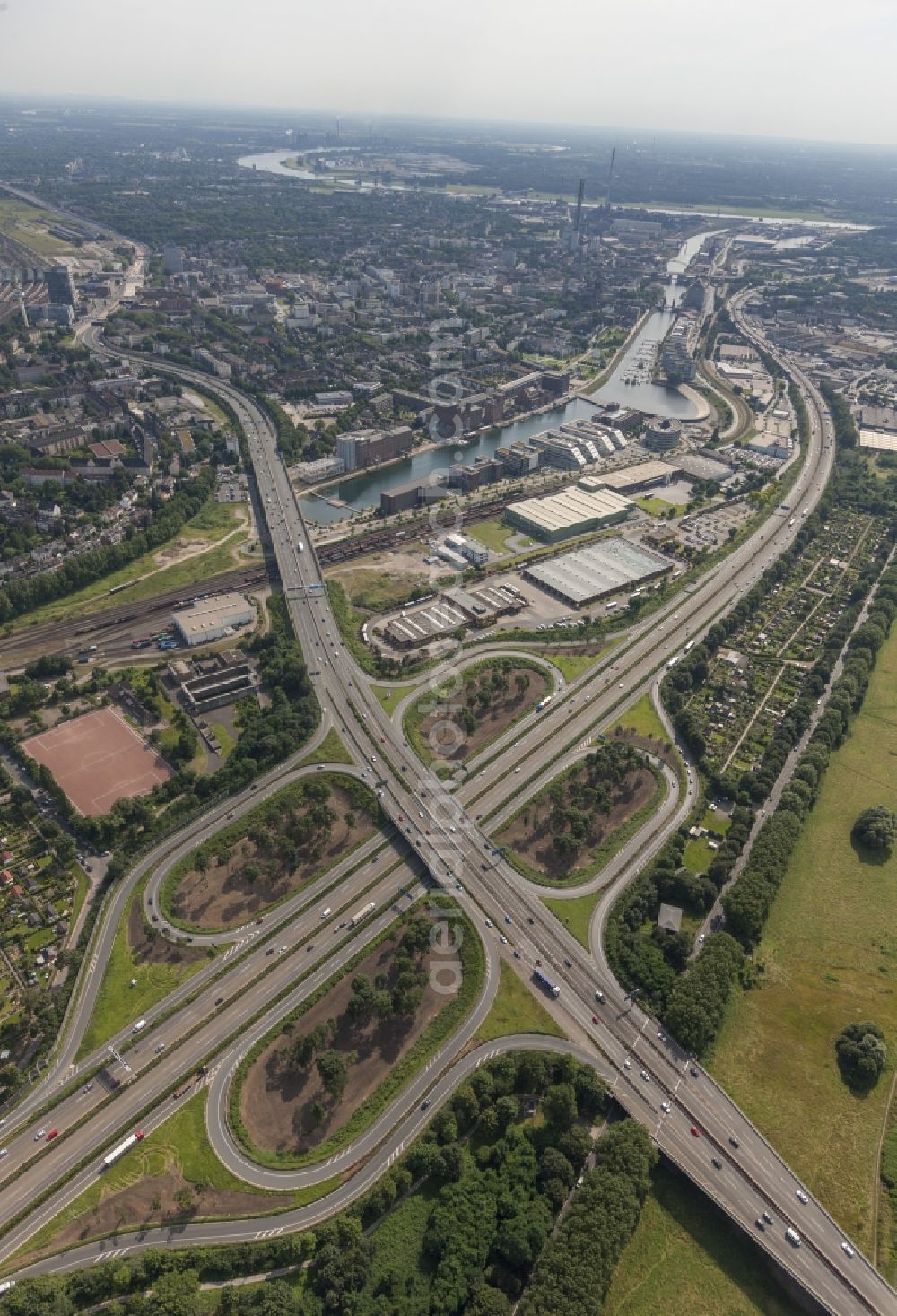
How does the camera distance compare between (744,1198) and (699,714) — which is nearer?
(744,1198)

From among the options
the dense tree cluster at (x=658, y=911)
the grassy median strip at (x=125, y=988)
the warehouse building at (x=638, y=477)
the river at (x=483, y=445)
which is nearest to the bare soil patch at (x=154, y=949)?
the grassy median strip at (x=125, y=988)

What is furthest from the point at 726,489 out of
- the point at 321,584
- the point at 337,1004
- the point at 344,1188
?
Result: the point at 344,1188

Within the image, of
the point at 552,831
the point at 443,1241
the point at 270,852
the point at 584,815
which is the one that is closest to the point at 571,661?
the point at 584,815

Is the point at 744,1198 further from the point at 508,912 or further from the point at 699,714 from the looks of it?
the point at 699,714

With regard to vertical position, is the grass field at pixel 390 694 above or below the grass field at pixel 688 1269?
above

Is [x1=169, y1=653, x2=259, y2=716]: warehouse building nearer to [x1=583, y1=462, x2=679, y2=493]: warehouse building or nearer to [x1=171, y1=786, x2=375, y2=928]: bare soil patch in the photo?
[x1=171, y1=786, x2=375, y2=928]: bare soil patch

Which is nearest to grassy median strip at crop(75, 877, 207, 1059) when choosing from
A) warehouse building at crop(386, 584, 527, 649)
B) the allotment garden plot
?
warehouse building at crop(386, 584, 527, 649)

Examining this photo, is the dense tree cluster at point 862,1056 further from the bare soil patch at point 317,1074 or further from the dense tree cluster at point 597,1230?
the bare soil patch at point 317,1074
